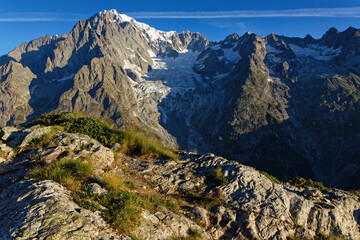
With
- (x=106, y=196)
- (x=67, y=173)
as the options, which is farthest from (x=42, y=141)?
(x=106, y=196)

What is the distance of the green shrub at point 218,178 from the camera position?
11.0 m

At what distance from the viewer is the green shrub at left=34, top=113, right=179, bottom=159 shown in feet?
46.7

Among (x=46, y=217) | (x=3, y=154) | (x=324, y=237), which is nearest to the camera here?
(x=46, y=217)

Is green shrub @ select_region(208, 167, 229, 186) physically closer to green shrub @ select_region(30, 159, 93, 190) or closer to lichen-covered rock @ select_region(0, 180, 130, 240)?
green shrub @ select_region(30, 159, 93, 190)

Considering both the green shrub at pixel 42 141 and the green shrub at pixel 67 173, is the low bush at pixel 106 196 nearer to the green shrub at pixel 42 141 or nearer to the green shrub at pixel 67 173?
the green shrub at pixel 67 173

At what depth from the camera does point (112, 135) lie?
15078 mm

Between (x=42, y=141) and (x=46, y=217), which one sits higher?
(x=42, y=141)

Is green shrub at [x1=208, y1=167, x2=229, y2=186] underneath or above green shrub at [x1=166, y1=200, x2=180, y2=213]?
above

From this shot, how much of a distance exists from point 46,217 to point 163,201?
477 cm

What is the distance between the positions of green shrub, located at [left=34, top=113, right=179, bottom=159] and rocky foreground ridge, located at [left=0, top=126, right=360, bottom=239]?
0.99m

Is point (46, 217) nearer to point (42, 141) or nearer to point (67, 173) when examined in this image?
point (67, 173)

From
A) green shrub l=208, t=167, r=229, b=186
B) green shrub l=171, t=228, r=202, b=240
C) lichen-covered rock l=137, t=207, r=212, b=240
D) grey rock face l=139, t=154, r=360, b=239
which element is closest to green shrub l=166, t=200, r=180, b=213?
lichen-covered rock l=137, t=207, r=212, b=240

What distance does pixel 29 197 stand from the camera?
19.8 ft

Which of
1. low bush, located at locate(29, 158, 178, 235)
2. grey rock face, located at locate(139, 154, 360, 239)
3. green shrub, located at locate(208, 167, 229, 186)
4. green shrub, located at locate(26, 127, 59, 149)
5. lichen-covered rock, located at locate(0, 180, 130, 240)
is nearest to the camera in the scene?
lichen-covered rock, located at locate(0, 180, 130, 240)
